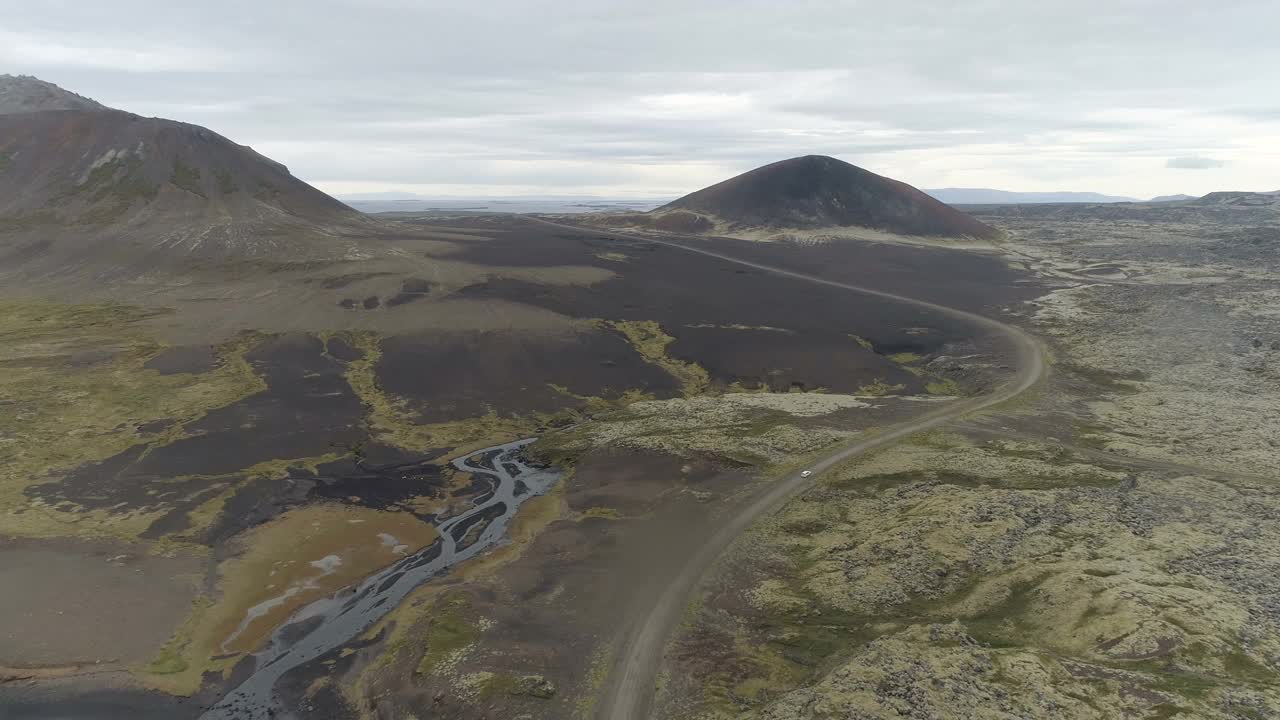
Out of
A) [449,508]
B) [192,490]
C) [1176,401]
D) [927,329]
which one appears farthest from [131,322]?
[1176,401]

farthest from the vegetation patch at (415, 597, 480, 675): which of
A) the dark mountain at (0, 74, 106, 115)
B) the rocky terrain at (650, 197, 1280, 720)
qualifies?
the dark mountain at (0, 74, 106, 115)

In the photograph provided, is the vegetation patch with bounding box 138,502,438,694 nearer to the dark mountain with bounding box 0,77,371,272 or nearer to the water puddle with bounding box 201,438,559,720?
the water puddle with bounding box 201,438,559,720

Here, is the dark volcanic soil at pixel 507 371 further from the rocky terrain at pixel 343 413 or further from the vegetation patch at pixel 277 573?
the vegetation patch at pixel 277 573

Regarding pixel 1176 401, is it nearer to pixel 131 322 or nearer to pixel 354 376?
pixel 354 376

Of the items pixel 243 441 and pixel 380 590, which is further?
pixel 243 441

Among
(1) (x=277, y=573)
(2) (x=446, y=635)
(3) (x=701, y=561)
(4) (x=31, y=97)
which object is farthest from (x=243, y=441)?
(4) (x=31, y=97)

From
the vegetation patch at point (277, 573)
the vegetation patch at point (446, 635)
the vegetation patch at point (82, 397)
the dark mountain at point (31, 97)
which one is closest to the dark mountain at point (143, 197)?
the vegetation patch at point (82, 397)

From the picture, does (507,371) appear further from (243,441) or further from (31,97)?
(31,97)
